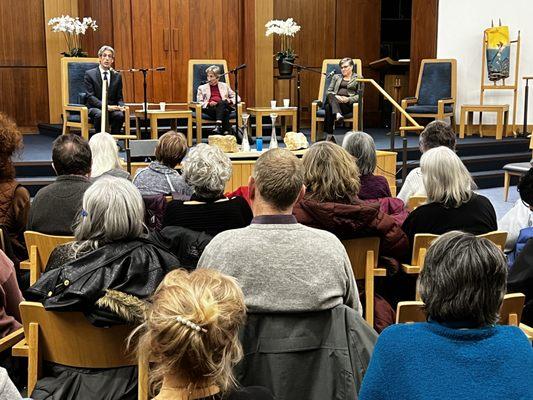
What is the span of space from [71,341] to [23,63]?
854 centimetres

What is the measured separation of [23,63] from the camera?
9969 mm

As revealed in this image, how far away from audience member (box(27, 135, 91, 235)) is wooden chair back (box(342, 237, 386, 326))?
1.26 m

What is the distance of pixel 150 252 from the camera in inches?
91.7

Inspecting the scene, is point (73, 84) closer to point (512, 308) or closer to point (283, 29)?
point (283, 29)

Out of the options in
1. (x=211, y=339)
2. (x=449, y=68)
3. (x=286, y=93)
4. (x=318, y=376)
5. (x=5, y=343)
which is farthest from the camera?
(x=286, y=93)

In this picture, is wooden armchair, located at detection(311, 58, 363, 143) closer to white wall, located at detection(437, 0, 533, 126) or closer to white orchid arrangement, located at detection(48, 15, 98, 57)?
white wall, located at detection(437, 0, 533, 126)

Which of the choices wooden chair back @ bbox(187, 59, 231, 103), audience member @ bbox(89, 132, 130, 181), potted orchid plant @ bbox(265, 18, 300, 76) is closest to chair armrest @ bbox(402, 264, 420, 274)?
audience member @ bbox(89, 132, 130, 181)

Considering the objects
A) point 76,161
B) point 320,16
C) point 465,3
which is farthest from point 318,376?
point 320,16

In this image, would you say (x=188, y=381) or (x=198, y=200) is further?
(x=198, y=200)

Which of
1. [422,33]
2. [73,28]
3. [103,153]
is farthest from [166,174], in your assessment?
[422,33]

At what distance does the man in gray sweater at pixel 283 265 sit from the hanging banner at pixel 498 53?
318 inches

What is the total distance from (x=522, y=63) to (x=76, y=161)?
7.99 m

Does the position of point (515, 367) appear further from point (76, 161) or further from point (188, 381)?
point (76, 161)

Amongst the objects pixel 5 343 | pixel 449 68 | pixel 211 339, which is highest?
pixel 449 68
